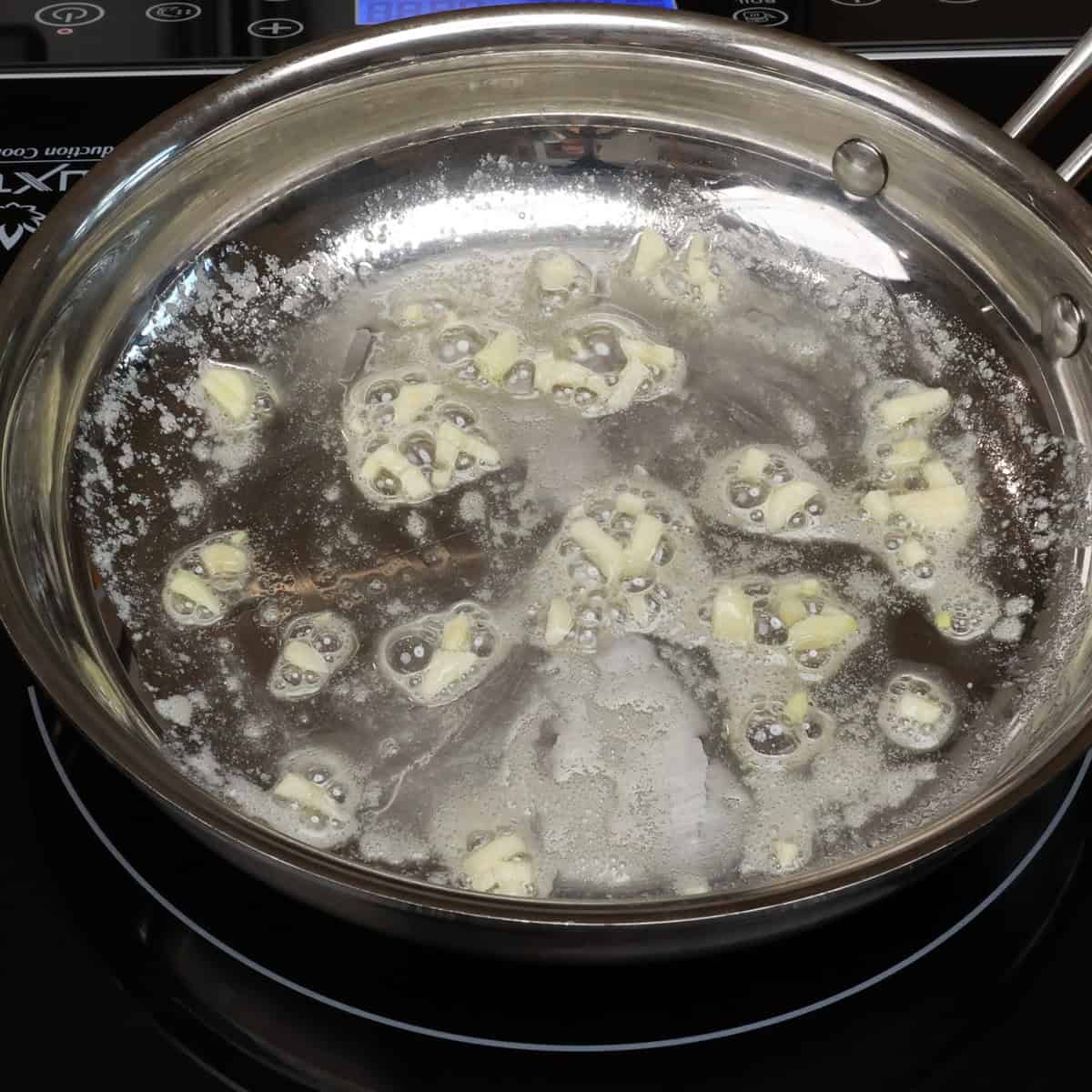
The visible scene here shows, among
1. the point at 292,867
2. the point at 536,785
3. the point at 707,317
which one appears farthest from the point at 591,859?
the point at 707,317

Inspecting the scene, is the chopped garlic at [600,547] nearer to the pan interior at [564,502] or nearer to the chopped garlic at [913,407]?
the pan interior at [564,502]

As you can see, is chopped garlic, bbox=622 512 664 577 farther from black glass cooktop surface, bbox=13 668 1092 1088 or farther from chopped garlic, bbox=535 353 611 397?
black glass cooktop surface, bbox=13 668 1092 1088

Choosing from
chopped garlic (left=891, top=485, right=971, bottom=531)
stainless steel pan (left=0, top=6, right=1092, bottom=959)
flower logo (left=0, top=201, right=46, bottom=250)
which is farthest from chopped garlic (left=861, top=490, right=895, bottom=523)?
flower logo (left=0, top=201, right=46, bottom=250)

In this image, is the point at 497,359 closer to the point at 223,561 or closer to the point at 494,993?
the point at 223,561

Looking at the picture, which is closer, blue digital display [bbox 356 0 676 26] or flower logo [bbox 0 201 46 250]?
flower logo [bbox 0 201 46 250]

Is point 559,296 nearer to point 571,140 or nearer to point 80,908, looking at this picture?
point 571,140

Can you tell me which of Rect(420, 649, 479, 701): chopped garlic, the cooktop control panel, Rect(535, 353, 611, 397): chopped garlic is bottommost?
Rect(420, 649, 479, 701): chopped garlic
